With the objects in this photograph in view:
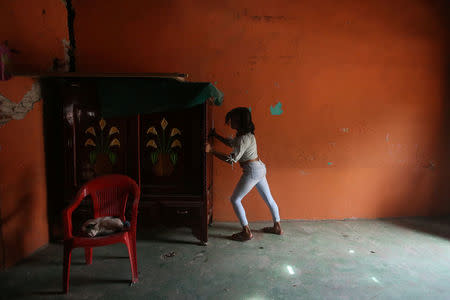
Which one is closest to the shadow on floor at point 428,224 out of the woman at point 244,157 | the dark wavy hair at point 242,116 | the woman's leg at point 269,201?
the woman's leg at point 269,201

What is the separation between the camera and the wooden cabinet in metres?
2.86

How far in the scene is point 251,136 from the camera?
2.91 metres

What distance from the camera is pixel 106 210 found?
2531 millimetres

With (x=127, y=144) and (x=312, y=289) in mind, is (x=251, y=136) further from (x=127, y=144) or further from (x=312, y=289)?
(x=312, y=289)

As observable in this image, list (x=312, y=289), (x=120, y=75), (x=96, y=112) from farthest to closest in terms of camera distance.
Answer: (x=96, y=112) < (x=120, y=75) < (x=312, y=289)

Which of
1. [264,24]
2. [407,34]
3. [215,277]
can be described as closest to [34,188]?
[215,277]

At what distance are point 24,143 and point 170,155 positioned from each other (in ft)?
4.67

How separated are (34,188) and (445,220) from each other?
521 centimetres

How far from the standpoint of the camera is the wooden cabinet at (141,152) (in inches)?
113

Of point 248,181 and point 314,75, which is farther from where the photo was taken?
point 314,75

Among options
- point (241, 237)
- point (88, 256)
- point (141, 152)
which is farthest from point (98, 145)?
point (241, 237)

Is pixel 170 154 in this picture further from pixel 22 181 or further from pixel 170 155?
pixel 22 181

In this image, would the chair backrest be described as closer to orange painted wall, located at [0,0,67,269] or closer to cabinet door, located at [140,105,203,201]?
cabinet door, located at [140,105,203,201]

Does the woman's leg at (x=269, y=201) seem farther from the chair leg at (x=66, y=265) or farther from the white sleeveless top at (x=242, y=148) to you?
the chair leg at (x=66, y=265)
